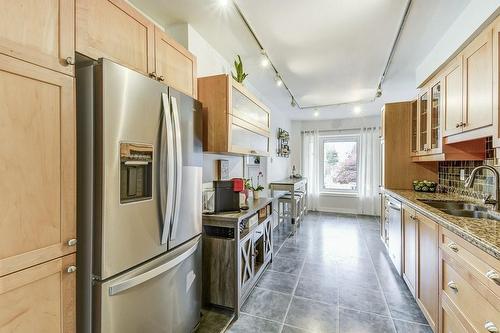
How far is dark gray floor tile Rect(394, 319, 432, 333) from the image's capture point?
185 centimetres

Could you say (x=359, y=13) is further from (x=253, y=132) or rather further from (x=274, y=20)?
(x=253, y=132)

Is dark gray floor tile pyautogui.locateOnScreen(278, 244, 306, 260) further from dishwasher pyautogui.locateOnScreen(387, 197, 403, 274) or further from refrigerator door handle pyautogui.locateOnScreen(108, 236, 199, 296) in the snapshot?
refrigerator door handle pyautogui.locateOnScreen(108, 236, 199, 296)

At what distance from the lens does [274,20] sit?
6.86ft

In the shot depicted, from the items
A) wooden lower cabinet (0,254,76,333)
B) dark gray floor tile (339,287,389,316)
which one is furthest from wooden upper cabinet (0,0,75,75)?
dark gray floor tile (339,287,389,316)

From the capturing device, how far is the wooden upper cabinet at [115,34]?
1.12 meters

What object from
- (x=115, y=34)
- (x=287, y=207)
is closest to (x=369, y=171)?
(x=287, y=207)

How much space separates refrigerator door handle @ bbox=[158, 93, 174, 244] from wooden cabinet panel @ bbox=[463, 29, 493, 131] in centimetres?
209

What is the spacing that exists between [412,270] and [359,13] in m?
2.36

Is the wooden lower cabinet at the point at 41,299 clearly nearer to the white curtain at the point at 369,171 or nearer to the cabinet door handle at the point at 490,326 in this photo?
the cabinet door handle at the point at 490,326

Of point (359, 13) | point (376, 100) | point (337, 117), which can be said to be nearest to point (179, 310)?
point (359, 13)

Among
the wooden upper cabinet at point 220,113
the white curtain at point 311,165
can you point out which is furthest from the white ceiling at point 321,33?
the white curtain at point 311,165

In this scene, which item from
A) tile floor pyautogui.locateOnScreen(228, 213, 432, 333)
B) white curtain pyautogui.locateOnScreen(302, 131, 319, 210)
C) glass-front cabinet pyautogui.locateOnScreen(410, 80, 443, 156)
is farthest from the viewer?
white curtain pyautogui.locateOnScreen(302, 131, 319, 210)

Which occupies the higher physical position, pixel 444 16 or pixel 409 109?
pixel 444 16

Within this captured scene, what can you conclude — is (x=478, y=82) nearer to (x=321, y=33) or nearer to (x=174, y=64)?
(x=321, y=33)
